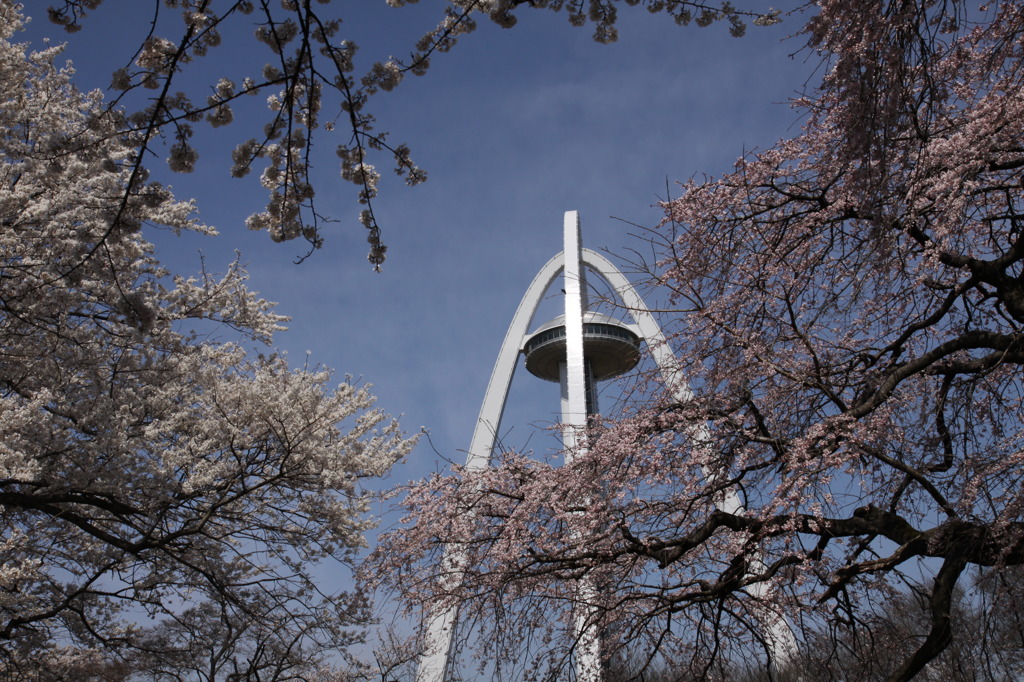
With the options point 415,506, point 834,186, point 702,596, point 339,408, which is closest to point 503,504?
point 415,506

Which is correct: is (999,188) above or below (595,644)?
above

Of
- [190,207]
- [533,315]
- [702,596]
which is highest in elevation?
[533,315]

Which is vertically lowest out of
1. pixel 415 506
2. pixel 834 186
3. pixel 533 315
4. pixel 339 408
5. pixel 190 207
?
pixel 415 506

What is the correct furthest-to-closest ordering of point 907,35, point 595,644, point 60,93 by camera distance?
point 60,93
point 595,644
point 907,35

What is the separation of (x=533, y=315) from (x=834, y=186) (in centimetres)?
1777

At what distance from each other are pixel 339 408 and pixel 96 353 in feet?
13.1

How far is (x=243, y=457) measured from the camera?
26.4 ft

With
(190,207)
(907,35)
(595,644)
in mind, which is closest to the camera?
(907,35)

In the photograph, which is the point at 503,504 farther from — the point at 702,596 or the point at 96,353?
the point at 96,353

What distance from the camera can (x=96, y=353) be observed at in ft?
20.1

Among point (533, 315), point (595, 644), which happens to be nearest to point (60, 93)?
point (595, 644)

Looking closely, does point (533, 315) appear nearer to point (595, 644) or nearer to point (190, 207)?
point (190, 207)

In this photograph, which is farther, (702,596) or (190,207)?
(190,207)

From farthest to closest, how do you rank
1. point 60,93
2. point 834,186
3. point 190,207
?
point 190,207, point 60,93, point 834,186
